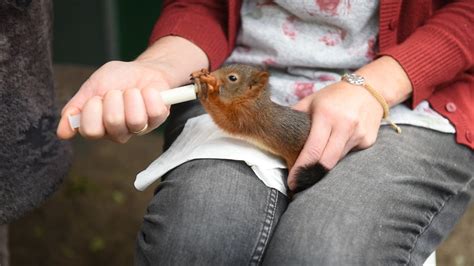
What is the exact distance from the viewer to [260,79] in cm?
97

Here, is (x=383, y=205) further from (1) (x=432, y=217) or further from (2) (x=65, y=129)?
(2) (x=65, y=129)

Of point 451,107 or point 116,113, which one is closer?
point 116,113

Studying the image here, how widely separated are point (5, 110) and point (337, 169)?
50cm

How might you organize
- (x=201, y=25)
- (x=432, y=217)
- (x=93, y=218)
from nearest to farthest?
1. (x=432, y=217)
2. (x=201, y=25)
3. (x=93, y=218)

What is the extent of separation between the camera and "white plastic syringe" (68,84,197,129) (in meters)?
0.87

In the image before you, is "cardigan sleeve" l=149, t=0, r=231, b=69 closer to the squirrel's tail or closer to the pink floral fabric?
the pink floral fabric

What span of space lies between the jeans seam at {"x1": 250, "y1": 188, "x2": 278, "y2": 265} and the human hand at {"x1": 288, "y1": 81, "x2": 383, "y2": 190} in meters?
0.04

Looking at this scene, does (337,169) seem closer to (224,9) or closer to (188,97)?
(188,97)

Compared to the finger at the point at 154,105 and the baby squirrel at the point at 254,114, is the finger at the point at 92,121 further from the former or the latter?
the baby squirrel at the point at 254,114

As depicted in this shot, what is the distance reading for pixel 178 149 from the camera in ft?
3.37

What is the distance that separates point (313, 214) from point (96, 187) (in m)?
1.32

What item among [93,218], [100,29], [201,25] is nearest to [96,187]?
[93,218]

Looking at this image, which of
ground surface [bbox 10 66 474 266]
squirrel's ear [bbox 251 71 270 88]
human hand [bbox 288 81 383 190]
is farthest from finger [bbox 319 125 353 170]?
ground surface [bbox 10 66 474 266]

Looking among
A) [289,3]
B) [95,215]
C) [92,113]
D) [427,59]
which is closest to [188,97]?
[92,113]
